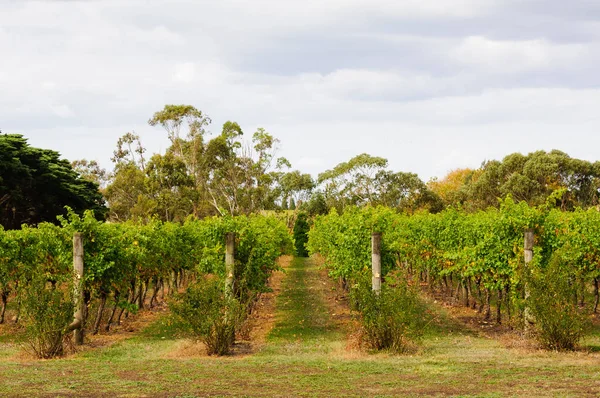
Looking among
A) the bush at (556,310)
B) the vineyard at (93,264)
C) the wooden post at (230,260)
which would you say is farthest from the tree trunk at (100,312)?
the bush at (556,310)

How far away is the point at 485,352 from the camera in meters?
12.1

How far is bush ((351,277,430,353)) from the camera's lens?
11828mm

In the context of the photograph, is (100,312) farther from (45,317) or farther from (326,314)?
(326,314)

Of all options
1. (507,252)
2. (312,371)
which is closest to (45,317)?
(312,371)

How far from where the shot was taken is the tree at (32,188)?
3272cm

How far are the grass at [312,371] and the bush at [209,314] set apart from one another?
19.2 inches

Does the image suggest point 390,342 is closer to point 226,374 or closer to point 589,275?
point 226,374

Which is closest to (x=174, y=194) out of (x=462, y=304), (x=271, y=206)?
(x=271, y=206)

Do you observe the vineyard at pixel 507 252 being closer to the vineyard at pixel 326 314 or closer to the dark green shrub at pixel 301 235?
the vineyard at pixel 326 314

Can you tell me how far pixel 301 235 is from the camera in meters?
57.2

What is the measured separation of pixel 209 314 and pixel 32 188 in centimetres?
2607

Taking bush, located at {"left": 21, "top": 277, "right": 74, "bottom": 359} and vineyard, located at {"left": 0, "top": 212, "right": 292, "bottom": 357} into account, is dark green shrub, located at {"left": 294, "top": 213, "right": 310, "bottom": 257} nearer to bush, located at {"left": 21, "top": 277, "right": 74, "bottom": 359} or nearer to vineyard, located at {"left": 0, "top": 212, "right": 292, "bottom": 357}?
vineyard, located at {"left": 0, "top": 212, "right": 292, "bottom": 357}

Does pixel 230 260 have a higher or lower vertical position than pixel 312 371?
higher

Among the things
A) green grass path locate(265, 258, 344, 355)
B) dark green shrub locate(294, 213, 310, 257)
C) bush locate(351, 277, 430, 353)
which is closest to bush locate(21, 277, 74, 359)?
green grass path locate(265, 258, 344, 355)
